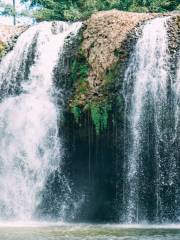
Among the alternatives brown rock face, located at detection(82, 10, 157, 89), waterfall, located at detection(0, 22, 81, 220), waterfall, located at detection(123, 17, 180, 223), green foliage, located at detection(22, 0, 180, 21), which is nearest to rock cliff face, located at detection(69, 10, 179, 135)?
brown rock face, located at detection(82, 10, 157, 89)

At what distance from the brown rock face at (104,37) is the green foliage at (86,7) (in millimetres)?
8768

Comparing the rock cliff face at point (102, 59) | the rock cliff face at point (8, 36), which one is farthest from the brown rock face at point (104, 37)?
the rock cliff face at point (8, 36)

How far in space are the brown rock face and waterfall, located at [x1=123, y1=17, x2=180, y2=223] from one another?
87 cm

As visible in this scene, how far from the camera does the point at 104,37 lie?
66.1 feet

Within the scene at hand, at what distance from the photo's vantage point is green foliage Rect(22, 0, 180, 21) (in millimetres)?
29828

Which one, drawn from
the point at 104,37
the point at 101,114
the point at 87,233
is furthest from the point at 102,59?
the point at 87,233

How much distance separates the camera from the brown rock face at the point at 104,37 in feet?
64.1

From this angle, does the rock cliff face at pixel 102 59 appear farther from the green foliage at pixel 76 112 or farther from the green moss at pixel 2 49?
the green moss at pixel 2 49

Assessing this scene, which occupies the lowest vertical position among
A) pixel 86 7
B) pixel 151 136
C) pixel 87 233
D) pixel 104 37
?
pixel 87 233

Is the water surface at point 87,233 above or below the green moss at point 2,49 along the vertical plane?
below

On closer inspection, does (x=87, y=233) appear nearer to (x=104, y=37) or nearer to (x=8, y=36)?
(x=104, y=37)

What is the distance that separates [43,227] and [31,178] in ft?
11.8

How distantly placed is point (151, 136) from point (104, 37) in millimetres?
3879

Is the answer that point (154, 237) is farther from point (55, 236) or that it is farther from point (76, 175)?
point (76, 175)
